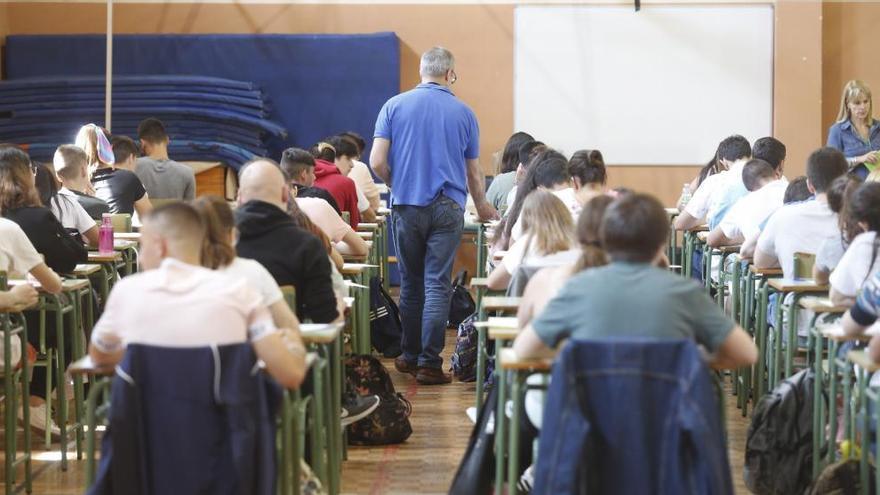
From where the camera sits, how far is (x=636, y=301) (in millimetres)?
3324

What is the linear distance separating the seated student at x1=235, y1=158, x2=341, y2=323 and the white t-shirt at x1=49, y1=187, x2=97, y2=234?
2263 millimetres

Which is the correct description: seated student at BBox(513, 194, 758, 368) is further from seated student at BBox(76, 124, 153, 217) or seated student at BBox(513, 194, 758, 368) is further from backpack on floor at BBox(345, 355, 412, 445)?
seated student at BBox(76, 124, 153, 217)

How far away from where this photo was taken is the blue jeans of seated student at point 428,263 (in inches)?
277

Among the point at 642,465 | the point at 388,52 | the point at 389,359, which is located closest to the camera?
the point at 642,465

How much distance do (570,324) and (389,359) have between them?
15.4 ft

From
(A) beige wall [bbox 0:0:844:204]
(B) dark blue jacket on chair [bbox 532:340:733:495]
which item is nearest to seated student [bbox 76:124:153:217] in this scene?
(A) beige wall [bbox 0:0:844:204]

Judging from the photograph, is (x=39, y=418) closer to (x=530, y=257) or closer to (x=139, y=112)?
(x=530, y=257)

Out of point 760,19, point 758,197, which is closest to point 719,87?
point 760,19

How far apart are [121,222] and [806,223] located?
3622 millimetres

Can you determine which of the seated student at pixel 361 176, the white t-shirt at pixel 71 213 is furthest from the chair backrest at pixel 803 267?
the seated student at pixel 361 176

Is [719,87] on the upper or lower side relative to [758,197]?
upper

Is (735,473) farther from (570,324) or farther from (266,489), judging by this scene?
(266,489)

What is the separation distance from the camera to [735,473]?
17.5 ft

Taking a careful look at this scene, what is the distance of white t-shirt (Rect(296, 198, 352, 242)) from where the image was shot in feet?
21.5
